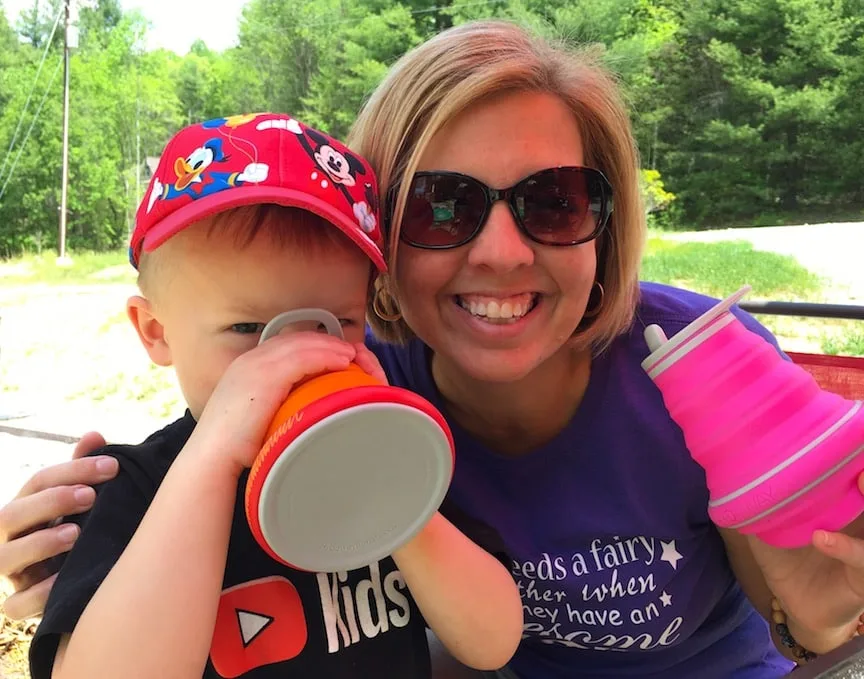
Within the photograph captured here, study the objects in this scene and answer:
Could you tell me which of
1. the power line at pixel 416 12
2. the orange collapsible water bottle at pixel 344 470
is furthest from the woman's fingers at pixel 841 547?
the power line at pixel 416 12

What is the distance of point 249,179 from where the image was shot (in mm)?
1078

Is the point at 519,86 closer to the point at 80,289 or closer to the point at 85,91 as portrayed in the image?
the point at 80,289

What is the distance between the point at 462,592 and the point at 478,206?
25.6 inches

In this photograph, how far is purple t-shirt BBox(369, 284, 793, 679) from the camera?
147 cm

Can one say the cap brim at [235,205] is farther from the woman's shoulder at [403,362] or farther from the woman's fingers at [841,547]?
the woman's fingers at [841,547]

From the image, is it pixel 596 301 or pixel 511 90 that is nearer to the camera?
pixel 511 90

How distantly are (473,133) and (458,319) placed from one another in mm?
340

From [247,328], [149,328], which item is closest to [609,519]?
[247,328]

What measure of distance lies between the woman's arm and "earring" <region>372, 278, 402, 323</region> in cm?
57

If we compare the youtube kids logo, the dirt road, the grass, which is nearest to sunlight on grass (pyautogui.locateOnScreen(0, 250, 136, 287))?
the dirt road

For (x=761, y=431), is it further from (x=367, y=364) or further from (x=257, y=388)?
(x=257, y=388)

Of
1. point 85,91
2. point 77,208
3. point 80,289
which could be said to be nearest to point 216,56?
point 85,91

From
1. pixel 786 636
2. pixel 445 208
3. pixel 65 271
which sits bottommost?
pixel 65 271

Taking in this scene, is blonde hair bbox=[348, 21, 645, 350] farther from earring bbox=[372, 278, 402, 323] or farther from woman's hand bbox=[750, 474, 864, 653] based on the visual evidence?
woman's hand bbox=[750, 474, 864, 653]
